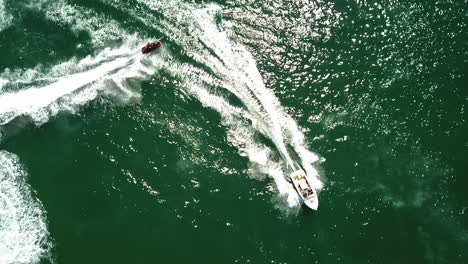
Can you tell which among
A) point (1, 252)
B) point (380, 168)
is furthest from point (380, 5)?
point (1, 252)

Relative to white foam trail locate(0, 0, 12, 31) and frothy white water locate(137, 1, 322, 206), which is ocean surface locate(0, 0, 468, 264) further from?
white foam trail locate(0, 0, 12, 31)

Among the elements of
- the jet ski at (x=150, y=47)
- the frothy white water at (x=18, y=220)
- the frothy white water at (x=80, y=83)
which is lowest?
the frothy white water at (x=18, y=220)

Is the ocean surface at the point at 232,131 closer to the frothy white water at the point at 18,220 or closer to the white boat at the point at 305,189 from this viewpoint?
the frothy white water at the point at 18,220

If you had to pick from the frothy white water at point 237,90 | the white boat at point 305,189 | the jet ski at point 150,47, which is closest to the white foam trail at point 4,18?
the frothy white water at point 237,90

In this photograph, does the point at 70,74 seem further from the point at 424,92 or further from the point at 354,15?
the point at 424,92

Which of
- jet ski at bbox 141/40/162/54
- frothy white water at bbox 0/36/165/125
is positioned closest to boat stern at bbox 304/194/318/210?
frothy white water at bbox 0/36/165/125

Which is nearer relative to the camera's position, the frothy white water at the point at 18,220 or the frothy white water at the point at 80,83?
the frothy white water at the point at 18,220

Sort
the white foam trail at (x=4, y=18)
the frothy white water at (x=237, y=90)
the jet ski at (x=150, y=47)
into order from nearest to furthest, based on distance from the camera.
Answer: the frothy white water at (x=237, y=90)
the jet ski at (x=150, y=47)
the white foam trail at (x=4, y=18)
